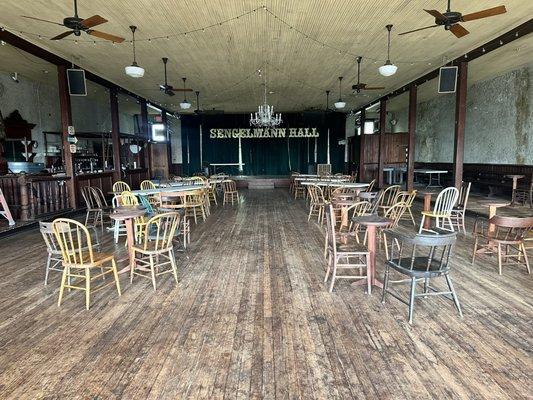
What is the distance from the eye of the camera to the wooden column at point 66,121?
782cm

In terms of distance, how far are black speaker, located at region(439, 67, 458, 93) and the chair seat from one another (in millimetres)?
6524

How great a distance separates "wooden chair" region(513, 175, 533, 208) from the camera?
8266 millimetres

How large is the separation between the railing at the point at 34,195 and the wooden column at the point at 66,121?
0.11 metres

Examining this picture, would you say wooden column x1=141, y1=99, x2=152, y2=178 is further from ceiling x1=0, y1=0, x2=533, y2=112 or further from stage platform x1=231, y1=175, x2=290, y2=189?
stage platform x1=231, y1=175, x2=290, y2=189

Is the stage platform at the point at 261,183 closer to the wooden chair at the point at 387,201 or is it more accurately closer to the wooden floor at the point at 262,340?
the wooden chair at the point at 387,201

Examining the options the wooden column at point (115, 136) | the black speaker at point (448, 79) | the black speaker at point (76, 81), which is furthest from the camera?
the wooden column at point (115, 136)

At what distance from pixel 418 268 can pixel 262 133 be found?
671 inches

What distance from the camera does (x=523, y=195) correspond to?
891 centimetres

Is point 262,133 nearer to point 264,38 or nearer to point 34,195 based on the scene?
point 264,38

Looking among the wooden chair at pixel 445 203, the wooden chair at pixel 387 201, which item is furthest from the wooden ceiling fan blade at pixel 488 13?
the wooden chair at pixel 387 201

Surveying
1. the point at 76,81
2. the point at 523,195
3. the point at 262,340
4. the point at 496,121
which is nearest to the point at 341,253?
the point at 262,340

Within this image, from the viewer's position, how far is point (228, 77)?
33.0 ft

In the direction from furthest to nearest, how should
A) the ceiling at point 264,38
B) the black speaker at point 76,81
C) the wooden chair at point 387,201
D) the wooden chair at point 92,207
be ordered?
the black speaker at point 76,81 < the wooden chair at point 92,207 < the wooden chair at point 387,201 < the ceiling at point 264,38

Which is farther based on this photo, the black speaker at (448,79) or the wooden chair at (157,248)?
the black speaker at (448,79)
